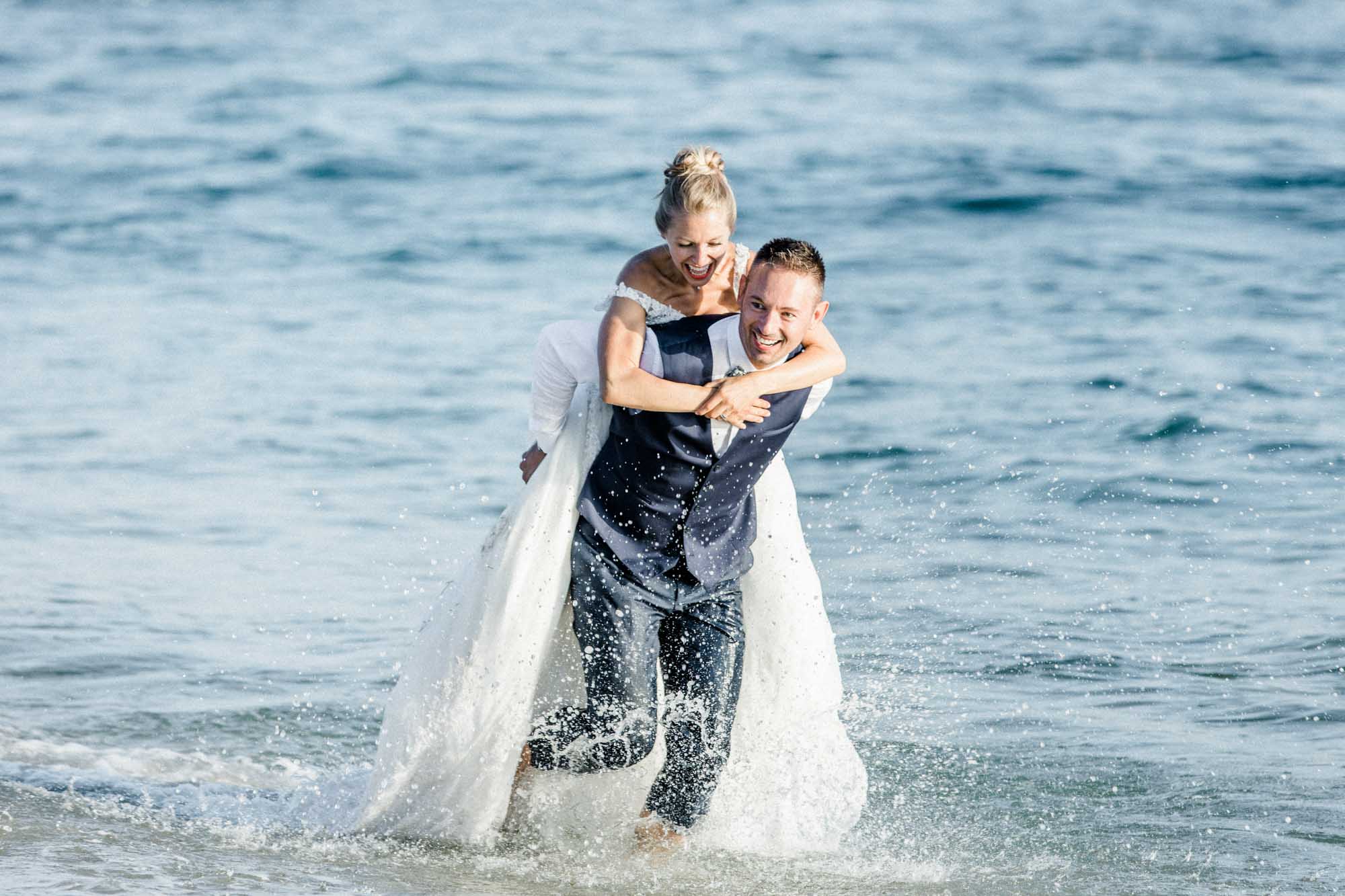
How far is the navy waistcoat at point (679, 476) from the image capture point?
15.4 feet

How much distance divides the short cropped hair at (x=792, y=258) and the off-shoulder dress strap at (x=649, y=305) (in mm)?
312

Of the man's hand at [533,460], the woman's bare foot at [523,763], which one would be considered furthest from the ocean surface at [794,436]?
the man's hand at [533,460]

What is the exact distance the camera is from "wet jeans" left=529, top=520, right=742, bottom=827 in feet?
15.9

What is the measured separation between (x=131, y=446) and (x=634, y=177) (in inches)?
390

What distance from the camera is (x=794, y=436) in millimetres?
11164

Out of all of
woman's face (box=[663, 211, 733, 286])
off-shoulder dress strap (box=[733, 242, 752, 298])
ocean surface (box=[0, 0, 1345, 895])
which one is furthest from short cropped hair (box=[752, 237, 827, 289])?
ocean surface (box=[0, 0, 1345, 895])

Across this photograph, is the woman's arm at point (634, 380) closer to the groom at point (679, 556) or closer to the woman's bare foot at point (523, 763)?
the groom at point (679, 556)

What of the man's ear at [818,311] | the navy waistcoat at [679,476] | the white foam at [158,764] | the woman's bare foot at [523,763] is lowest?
the white foam at [158,764]

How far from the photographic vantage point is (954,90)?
23000mm

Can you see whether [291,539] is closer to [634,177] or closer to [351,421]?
[351,421]

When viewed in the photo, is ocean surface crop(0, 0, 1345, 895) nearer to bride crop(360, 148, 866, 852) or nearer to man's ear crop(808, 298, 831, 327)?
bride crop(360, 148, 866, 852)

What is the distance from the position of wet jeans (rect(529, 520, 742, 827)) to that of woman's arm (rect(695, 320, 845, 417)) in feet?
1.93

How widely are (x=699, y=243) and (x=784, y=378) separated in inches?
17.1

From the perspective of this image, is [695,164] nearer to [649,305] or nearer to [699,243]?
[699,243]
